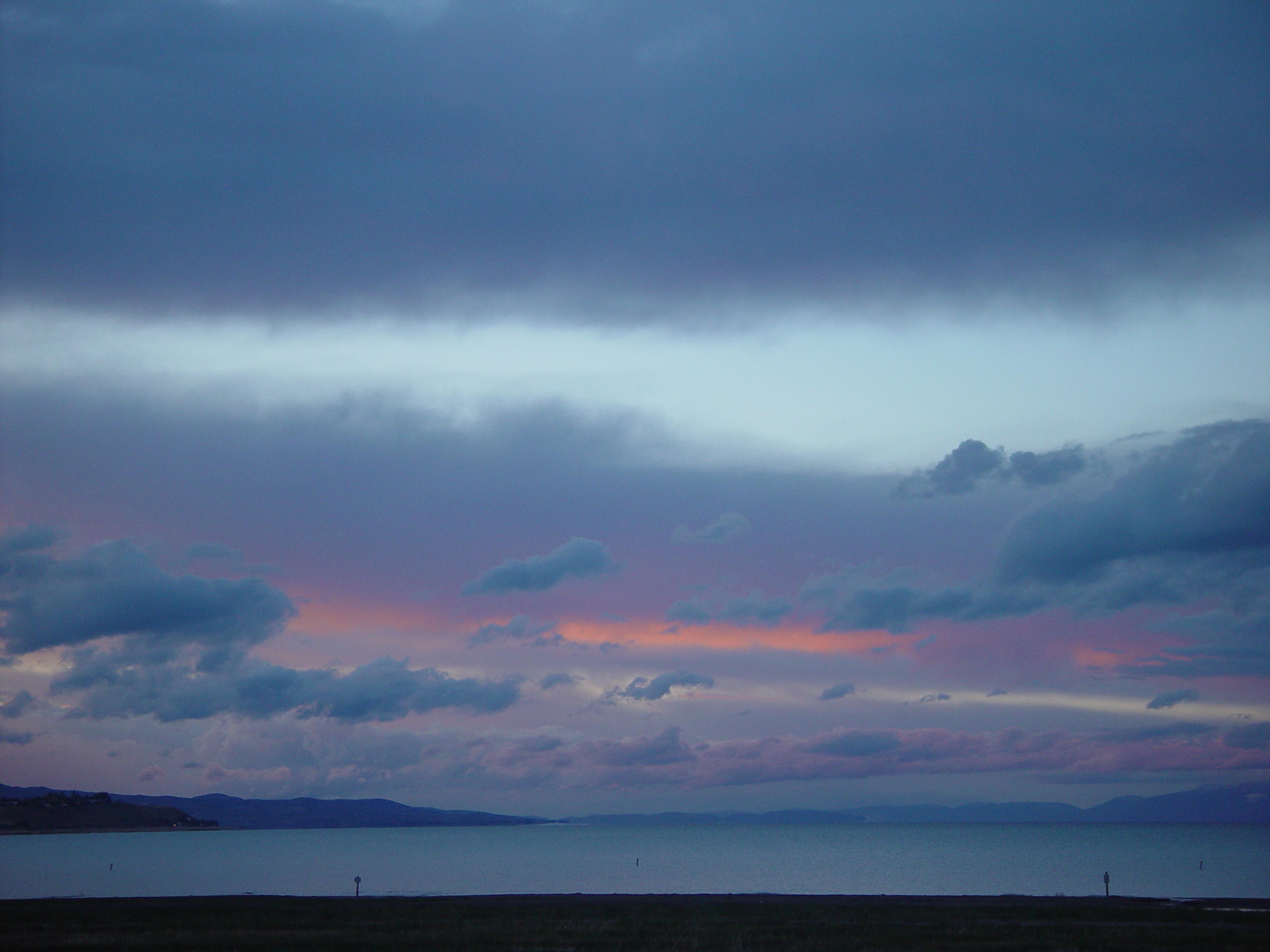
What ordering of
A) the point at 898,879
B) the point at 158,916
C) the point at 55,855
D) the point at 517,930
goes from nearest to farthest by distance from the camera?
the point at 517,930 → the point at 158,916 → the point at 898,879 → the point at 55,855

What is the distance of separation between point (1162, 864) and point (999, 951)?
121 m

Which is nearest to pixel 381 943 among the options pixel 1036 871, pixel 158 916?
pixel 158 916

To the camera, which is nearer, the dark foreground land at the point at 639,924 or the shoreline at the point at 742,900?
the dark foreground land at the point at 639,924

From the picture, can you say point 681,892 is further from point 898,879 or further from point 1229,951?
point 1229,951

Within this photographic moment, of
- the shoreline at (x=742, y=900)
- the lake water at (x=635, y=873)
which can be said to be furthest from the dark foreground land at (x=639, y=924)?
the lake water at (x=635, y=873)

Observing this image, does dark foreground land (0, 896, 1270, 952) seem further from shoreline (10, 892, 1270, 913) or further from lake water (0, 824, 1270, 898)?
lake water (0, 824, 1270, 898)

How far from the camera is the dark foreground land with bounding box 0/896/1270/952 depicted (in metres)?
44.1

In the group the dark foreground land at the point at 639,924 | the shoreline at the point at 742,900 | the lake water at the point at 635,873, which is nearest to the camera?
the dark foreground land at the point at 639,924

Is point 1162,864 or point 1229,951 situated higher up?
point 1229,951

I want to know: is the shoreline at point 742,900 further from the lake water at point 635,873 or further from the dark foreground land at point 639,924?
the lake water at point 635,873

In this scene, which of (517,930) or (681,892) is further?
(681,892)

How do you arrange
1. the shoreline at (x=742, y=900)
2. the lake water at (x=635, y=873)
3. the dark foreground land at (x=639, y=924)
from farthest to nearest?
the lake water at (x=635, y=873), the shoreline at (x=742, y=900), the dark foreground land at (x=639, y=924)

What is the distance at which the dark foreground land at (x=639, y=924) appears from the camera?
44.1m

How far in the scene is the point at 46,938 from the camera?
46312 mm
